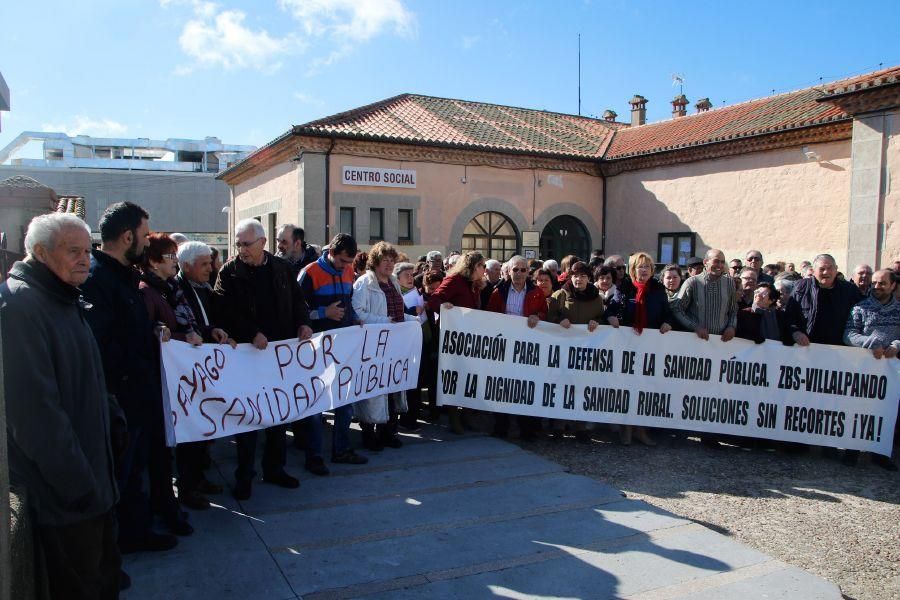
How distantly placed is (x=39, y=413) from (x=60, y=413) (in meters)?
0.07

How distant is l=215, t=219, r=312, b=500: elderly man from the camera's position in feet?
15.8

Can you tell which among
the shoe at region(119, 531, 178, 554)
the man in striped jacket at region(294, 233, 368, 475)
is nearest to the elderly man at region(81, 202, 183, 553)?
the shoe at region(119, 531, 178, 554)

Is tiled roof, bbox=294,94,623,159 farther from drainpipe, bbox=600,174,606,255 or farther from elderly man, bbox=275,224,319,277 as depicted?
elderly man, bbox=275,224,319,277

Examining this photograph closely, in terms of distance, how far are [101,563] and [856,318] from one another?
6.72 metres

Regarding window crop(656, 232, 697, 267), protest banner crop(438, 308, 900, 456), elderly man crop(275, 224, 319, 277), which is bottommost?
protest banner crop(438, 308, 900, 456)

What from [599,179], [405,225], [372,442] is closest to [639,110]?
[599,179]

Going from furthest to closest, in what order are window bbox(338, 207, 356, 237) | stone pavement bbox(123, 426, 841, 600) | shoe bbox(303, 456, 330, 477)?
window bbox(338, 207, 356, 237) → shoe bbox(303, 456, 330, 477) → stone pavement bbox(123, 426, 841, 600)

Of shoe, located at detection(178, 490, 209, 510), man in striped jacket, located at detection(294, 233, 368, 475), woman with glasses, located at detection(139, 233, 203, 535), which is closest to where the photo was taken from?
woman with glasses, located at detection(139, 233, 203, 535)

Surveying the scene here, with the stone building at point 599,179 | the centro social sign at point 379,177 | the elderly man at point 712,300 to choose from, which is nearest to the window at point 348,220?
the stone building at point 599,179

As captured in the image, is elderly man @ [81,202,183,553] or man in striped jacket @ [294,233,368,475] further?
man in striped jacket @ [294,233,368,475]

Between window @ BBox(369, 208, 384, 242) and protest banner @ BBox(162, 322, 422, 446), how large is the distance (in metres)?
11.5

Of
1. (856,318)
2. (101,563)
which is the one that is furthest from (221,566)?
(856,318)

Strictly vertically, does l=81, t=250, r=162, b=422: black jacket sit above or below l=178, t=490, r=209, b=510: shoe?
A: above

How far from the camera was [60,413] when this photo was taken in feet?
7.77
